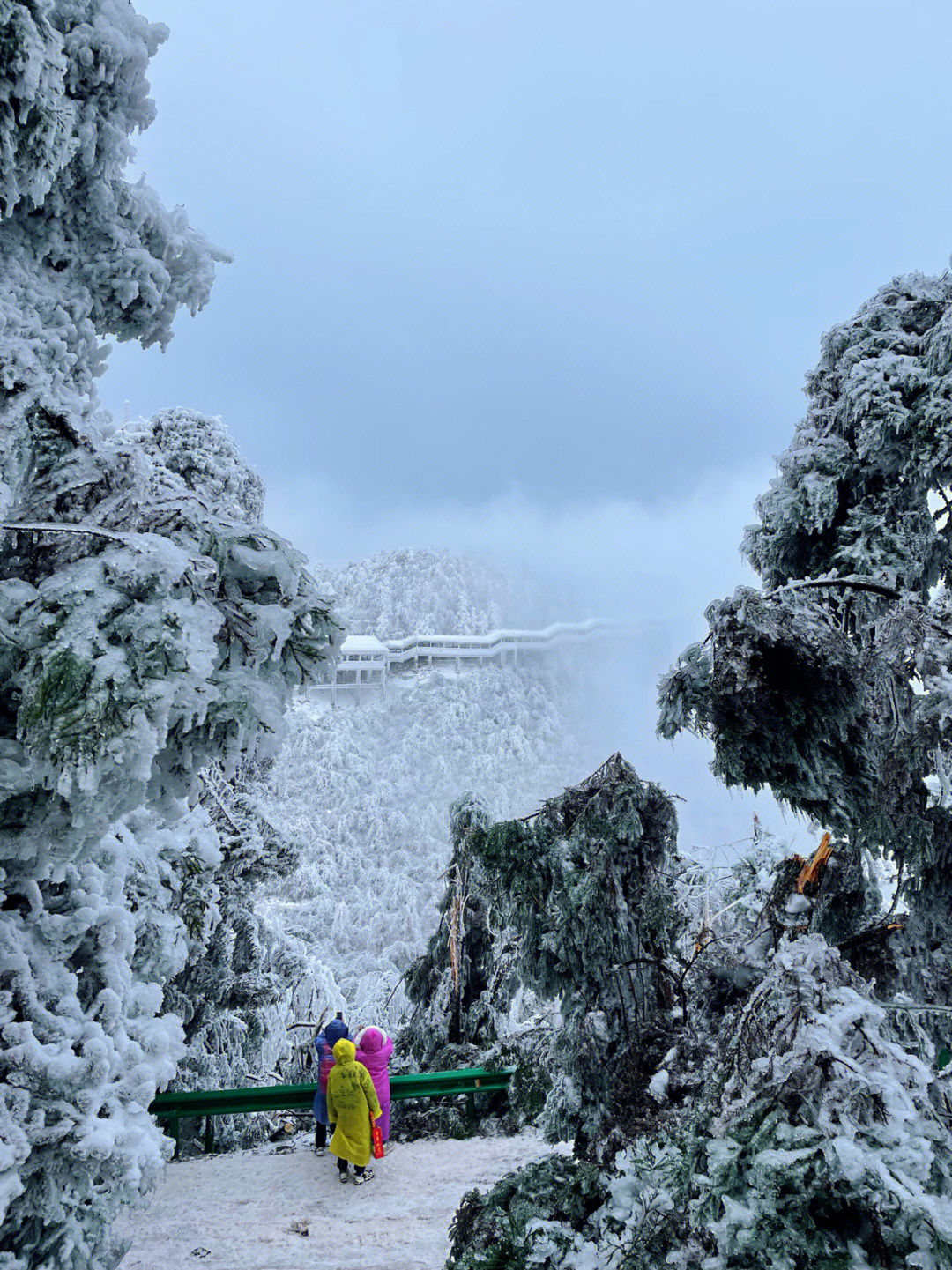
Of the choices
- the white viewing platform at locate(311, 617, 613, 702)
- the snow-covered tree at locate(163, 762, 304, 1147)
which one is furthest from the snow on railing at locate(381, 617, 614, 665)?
the snow-covered tree at locate(163, 762, 304, 1147)

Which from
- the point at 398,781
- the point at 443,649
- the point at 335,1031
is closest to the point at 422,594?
the point at 443,649

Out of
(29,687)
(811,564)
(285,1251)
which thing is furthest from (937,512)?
(285,1251)

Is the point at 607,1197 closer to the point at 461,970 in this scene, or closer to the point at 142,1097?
the point at 142,1097

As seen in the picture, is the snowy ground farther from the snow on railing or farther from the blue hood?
the snow on railing

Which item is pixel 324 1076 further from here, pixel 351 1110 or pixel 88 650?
pixel 88 650

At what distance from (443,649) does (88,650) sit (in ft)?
145

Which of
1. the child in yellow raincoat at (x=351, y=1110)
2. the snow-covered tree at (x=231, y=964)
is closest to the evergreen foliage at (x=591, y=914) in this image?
the child in yellow raincoat at (x=351, y=1110)

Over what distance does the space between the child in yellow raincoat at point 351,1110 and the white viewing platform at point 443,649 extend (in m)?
36.2

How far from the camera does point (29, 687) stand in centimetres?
214

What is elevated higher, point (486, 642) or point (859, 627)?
point (486, 642)

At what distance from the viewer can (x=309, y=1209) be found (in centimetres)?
429

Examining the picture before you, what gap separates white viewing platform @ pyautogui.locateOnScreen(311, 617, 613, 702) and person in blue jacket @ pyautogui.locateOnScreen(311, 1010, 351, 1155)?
35.4 meters

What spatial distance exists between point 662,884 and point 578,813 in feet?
2.10

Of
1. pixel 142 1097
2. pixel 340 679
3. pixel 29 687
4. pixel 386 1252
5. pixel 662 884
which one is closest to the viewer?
pixel 29 687
